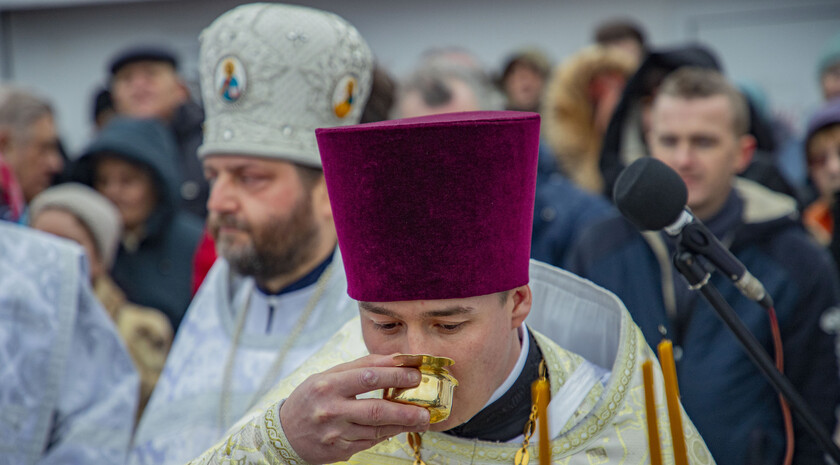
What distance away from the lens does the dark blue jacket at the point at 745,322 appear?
3.61 metres

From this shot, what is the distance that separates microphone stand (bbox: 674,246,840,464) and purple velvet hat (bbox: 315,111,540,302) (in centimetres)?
40

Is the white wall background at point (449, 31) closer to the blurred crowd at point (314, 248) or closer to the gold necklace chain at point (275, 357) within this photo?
the blurred crowd at point (314, 248)

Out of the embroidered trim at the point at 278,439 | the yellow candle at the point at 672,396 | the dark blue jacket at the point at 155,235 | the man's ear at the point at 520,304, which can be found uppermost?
the yellow candle at the point at 672,396

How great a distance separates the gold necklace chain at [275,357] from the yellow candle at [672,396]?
206 cm

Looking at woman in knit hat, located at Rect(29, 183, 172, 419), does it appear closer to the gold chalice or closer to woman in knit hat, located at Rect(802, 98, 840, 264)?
the gold chalice

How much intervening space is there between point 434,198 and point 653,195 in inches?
19.1

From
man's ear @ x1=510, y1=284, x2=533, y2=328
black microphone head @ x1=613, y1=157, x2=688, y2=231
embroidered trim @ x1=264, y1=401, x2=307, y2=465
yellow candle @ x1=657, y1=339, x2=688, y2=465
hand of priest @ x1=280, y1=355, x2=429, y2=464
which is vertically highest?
black microphone head @ x1=613, y1=157, x2=688, y2=231

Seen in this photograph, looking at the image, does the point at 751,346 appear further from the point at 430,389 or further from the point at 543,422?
the point at 543,422

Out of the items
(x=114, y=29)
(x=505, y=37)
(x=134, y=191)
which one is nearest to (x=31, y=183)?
(x=134, y=191)

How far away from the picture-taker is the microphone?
2.13m

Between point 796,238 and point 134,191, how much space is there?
3.93 m

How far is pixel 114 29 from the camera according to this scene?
14.8 m

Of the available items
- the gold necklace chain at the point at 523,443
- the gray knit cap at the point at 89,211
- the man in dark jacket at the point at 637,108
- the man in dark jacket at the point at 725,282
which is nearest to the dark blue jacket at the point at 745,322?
the man in dark jacket at the point at 725,282

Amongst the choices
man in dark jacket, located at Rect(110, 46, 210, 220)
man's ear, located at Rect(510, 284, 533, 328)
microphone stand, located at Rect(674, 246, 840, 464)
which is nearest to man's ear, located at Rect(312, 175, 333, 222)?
man's ear, located at Rect(510, 284, 533, 328)
